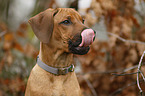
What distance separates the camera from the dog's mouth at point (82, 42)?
1.47 metres

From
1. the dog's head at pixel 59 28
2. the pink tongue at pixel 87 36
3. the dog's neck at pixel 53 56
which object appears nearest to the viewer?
the pink tongue at pixel 87 36

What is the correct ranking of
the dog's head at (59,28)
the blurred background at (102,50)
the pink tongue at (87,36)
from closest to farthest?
the pink tongue at (87,36) → the dog's head at (59,28) → the blurred background at (102,50)

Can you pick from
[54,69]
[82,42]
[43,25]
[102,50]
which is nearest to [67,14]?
[43,25]

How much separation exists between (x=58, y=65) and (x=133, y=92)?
2.91 m

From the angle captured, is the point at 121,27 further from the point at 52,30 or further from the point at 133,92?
the point at 52,30

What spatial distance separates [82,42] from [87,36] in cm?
8

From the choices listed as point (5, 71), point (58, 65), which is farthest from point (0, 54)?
point (58, 65)

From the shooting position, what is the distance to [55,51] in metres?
1.77

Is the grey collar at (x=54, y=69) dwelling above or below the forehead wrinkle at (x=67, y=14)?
below

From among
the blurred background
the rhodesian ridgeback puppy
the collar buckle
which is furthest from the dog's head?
the blurred background

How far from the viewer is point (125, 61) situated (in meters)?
4.21

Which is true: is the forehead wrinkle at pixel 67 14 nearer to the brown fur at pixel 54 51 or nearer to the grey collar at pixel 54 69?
the brown fur at pixel 54 51

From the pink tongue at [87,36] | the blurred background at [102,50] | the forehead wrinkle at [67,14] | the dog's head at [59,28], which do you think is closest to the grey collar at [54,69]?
the dog's head at [59,28]

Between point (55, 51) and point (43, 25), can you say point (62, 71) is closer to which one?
point (55, 51)
